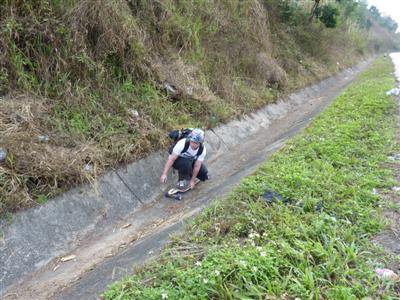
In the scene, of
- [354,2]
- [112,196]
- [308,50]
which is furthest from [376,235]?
[354,2]

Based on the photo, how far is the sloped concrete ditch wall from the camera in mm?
4181

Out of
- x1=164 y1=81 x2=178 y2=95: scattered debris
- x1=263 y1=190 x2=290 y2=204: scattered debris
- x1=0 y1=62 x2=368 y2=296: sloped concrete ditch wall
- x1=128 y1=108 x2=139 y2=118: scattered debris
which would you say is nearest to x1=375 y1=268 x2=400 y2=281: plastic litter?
x1=263 y1=190 x2=290 y2=204: scattered debris

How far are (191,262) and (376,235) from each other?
1.95m

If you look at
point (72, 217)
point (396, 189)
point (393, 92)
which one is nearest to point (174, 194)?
point (72, 217)

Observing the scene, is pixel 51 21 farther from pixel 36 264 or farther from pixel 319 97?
pixel 319 97

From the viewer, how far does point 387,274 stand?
2.90 m

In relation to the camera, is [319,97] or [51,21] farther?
[319,97]

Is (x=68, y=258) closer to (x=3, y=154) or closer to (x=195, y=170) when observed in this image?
(x=3, y=154)

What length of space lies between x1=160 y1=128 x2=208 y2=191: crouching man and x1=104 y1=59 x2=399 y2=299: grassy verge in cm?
127

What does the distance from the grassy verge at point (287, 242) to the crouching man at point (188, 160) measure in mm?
1267

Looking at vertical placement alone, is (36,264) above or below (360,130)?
below

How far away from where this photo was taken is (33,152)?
479cm

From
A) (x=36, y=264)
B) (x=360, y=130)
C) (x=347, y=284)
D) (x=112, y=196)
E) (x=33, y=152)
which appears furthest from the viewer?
(x=360, y=130)

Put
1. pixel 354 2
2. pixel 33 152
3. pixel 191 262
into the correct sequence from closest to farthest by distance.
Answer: pixel 191 262
pixel 33 152
pixel 354 2
